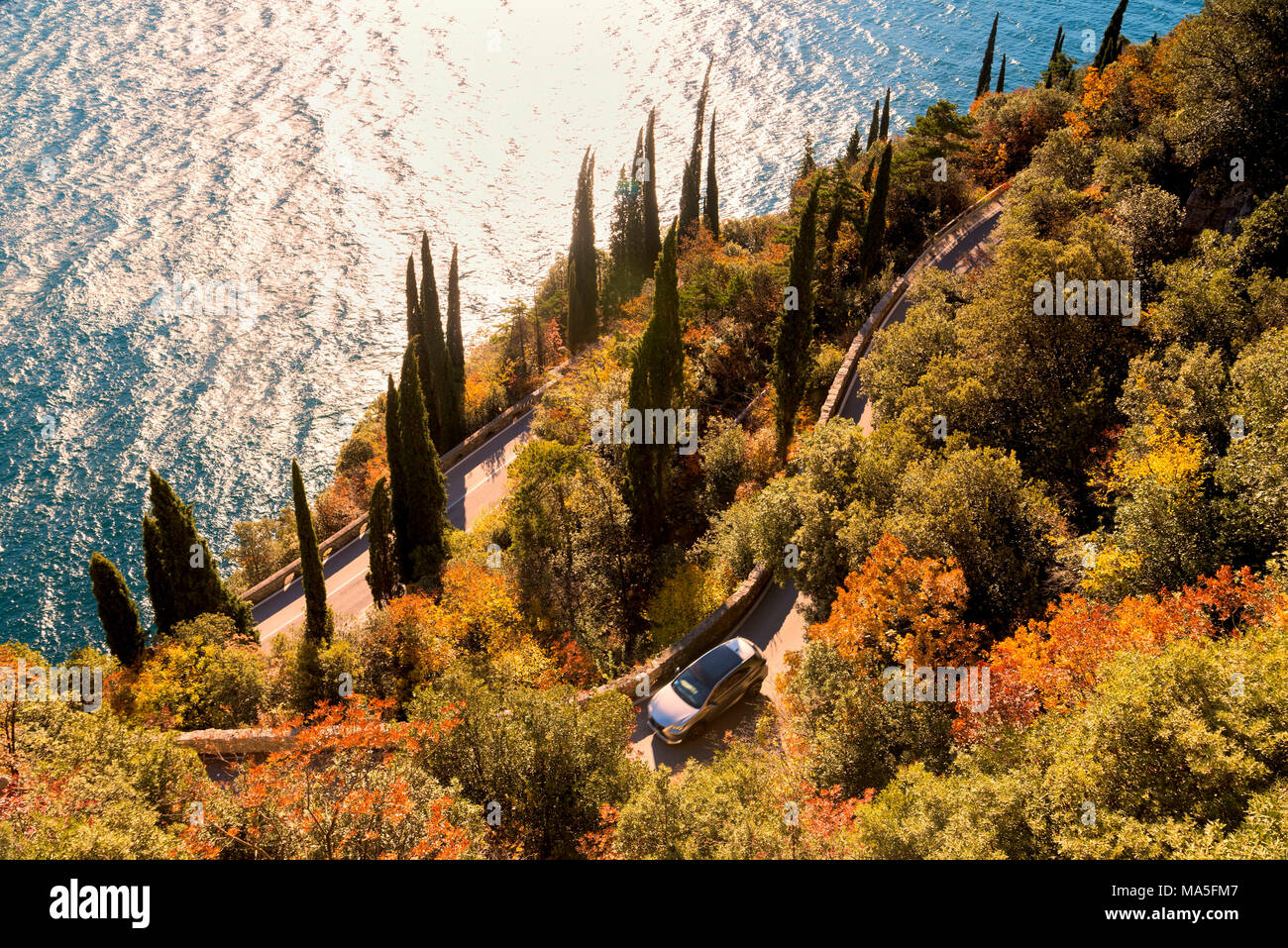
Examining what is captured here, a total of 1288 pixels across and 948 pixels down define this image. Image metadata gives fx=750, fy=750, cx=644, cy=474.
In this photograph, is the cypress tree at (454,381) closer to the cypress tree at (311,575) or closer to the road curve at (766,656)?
the cypress tree at (311,575)

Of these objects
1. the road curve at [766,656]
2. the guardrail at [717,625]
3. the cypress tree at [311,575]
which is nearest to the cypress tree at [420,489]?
the cypress tree at [311,575]

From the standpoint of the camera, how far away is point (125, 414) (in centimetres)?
7244

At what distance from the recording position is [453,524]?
43.8m

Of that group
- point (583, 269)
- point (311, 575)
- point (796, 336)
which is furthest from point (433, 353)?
point (796, 336)

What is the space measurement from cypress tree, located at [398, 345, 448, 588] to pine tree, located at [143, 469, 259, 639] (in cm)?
880

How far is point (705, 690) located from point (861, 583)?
5.71 meters

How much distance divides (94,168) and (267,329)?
4205cm

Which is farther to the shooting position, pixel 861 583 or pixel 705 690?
pixel 705 690

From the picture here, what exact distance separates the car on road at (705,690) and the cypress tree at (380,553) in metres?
18.3

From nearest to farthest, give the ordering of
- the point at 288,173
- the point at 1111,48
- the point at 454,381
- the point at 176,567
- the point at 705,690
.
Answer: the point at 705,690, the point at 176,567, the point at 454,381, the point at 1111,48, the point at 288,173

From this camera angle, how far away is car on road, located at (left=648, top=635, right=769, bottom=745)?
21.8 metres

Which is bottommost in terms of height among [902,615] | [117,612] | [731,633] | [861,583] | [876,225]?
[117,612]

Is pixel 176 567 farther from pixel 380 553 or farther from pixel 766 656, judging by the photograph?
pixel 766 656

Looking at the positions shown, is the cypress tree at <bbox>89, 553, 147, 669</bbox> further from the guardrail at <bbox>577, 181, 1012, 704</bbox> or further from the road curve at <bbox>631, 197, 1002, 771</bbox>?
the road curve at <bbox>631, 197, 1002, 771</bbox>
